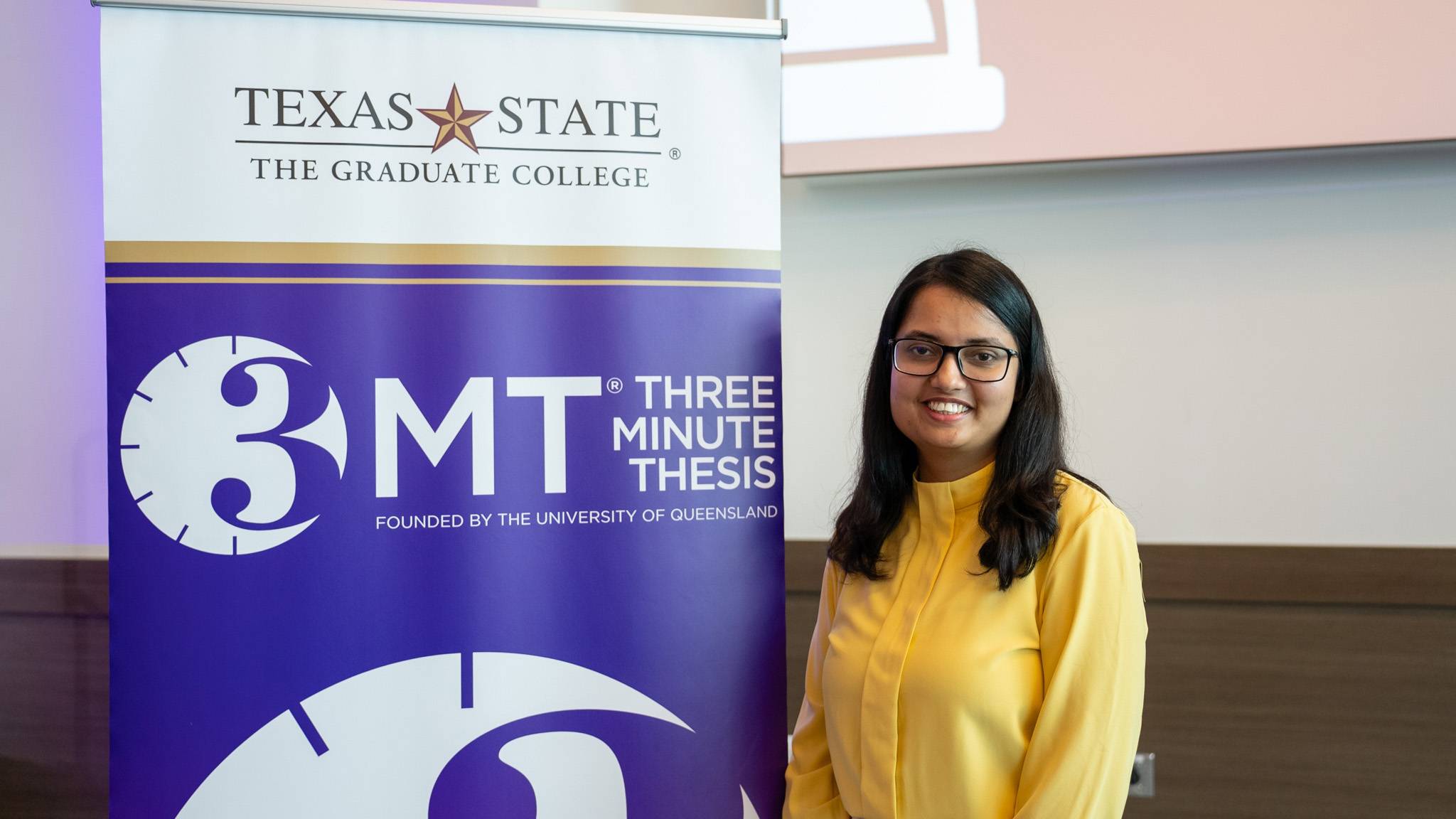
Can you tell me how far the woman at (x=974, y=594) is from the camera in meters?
1.39

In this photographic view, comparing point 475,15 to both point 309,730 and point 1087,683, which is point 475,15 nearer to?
point 309,730

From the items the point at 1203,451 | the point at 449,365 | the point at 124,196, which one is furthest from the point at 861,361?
the point at 124,196

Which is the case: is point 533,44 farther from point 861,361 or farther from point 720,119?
point 861,361

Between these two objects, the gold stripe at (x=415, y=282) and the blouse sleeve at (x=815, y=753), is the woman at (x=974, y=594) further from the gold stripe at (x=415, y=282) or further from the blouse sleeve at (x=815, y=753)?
the gold stripe at (x=415, y=282)

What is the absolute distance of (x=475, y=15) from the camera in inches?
68.4

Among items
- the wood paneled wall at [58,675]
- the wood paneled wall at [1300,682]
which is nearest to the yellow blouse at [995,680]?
the wood paneled wall at [1300,682]

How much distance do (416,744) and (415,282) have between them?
78cm

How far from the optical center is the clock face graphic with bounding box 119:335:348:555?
5.54 ft

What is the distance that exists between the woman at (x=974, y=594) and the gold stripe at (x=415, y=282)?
1.09ft

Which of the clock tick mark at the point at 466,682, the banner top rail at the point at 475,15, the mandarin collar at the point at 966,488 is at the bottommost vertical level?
the clock tick mark at the point at 466,682

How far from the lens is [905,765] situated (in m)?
1.47

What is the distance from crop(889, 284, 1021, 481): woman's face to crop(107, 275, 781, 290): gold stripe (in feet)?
1.21

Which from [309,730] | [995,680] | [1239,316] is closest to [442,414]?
[309,730]

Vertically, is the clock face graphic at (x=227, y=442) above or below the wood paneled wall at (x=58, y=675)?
above
